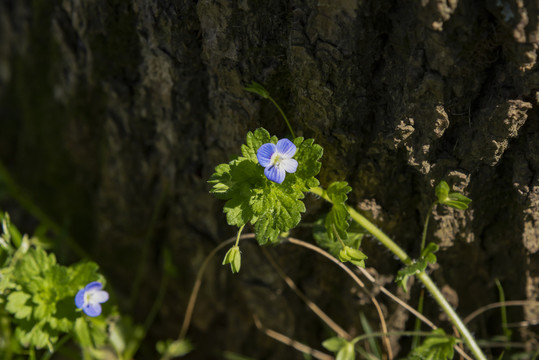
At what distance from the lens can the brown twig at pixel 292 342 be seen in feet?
7.72

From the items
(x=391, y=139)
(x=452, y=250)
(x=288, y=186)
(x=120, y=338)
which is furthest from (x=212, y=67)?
(x=120, y=338)

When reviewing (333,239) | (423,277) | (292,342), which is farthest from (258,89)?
(292,342)

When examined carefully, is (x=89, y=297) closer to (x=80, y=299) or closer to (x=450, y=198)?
(x=80, y=299)

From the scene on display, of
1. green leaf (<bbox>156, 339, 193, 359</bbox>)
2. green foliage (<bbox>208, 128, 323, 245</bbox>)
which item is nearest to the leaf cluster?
green foliage (<bbox>208, 128, 323, 245</bbox>)

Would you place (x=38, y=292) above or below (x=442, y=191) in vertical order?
below

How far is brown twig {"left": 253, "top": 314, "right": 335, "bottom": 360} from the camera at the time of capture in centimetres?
235

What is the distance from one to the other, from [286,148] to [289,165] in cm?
5

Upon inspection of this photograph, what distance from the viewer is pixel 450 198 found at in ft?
5.54

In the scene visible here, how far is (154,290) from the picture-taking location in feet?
9.25

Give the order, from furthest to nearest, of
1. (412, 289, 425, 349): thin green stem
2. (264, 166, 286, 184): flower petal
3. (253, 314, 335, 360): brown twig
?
(253, 314, 335, 360): brown twig < (412, 289, 425, 349): thin green stem < (264, 166, 286, 184): flower petal

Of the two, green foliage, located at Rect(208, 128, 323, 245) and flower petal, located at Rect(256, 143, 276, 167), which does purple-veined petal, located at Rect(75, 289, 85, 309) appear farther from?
flower petal, located at Rect(256, 143, 276, 167)

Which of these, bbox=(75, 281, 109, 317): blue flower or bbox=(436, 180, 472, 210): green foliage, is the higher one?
bbox=(436, 180, 472, 210): green foliage

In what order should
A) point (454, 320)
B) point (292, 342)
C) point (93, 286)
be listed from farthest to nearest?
point (292, 342), point (93, 286), point (454, 320)

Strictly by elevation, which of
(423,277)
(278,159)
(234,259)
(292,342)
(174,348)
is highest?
(278,159)
